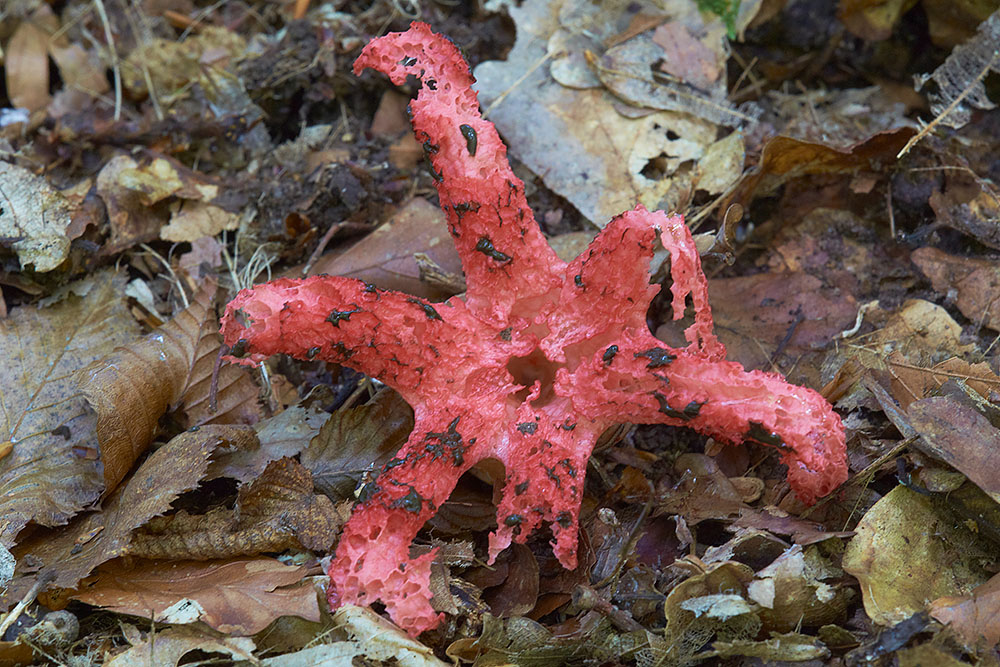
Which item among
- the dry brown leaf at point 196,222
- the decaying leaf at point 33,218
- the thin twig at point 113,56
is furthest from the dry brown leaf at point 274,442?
the thin twig at point 113,56

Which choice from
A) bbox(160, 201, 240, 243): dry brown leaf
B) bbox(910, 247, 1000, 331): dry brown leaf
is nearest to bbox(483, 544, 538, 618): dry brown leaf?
bbox(910, 247, 1000, 331): dry brown leaf

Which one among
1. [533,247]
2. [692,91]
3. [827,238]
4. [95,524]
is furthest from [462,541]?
[692,91]

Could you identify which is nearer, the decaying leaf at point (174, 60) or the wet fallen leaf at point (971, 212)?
the wet fallen leaf at point (971, 212)

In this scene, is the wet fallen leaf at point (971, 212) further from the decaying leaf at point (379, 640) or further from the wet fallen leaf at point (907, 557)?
the decaying leaf at point (379, 640)

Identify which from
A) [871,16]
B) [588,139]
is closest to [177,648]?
[588,139]

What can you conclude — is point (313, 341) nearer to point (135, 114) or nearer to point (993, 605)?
point (993, 605)

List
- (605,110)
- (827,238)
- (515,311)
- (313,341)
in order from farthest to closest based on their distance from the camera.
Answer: (605,110) → (827,238) → (515,311) → (313,341)
